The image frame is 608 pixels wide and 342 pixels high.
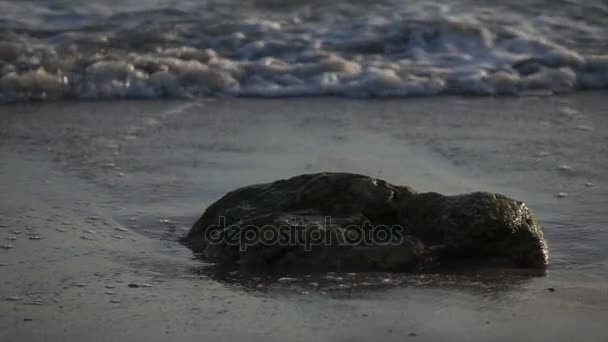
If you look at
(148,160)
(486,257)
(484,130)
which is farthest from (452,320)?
(484,130)

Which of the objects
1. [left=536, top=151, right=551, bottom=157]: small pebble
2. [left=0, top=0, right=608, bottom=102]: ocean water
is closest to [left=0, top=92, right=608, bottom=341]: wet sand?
[left=536, top=151, right=551, bottom=157]: small pebble

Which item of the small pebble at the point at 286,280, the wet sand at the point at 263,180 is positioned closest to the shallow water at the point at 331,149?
the wet sand at the point at 263,180

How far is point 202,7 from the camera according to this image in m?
9.17

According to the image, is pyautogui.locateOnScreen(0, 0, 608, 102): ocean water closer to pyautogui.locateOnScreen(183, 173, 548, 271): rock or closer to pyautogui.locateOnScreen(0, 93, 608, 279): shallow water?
pyautogui.locateOnScreen(0, 93, 608, 279): shallow water

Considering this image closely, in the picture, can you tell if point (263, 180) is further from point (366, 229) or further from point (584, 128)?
point (584, 128)

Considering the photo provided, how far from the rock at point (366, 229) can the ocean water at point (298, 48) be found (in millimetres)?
3549

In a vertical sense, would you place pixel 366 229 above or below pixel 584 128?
below

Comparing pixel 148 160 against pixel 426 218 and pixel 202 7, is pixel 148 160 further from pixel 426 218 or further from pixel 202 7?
pixel 202 7

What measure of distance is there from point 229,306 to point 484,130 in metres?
3.26

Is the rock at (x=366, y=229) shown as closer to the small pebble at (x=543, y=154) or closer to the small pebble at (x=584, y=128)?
the small pebble at (x=543, y=154)

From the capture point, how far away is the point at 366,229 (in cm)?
366

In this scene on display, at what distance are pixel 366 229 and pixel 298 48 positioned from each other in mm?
4735

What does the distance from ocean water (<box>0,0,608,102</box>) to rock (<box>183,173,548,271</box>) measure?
3.55 meters

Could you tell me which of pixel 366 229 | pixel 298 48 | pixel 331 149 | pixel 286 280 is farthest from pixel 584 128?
pixel 286 280
